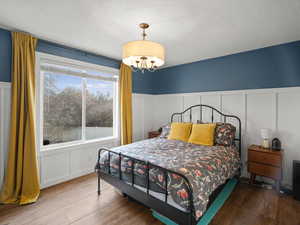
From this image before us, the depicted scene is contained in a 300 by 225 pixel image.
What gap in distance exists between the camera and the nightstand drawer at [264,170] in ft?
8.30

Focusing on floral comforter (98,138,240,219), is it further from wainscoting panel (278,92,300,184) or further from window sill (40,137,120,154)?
window sill (40,137,120,154)

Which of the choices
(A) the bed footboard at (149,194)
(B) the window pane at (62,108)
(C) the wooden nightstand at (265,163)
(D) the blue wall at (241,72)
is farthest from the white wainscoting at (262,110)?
(B) the window pane at (62,108)

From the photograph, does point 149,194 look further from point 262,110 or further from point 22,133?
point 262,110

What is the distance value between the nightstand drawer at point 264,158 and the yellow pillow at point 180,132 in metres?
1.12

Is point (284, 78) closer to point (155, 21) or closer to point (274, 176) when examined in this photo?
point (274, 176)

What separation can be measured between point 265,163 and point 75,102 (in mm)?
3619

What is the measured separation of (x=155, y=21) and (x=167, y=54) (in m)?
1.36

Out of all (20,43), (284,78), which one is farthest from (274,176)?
(20,43)

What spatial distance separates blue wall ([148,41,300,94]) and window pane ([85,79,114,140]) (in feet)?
5.38

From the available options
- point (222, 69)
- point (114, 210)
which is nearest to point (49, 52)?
point (114, 210)

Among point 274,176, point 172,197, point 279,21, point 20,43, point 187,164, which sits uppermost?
point 279,21

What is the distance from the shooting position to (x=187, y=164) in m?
1.92

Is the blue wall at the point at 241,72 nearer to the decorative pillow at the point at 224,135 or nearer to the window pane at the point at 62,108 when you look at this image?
the decorative pillow at the point at 224,135

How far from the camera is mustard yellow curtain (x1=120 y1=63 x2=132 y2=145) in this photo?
3793 mm
